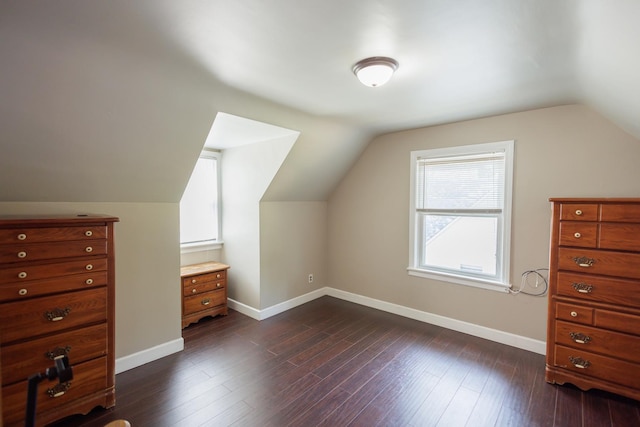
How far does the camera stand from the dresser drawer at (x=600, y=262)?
201 centimetres

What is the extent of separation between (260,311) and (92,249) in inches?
79.7

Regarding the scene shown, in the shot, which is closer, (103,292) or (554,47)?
(554,47)

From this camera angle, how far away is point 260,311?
3539 millimetres

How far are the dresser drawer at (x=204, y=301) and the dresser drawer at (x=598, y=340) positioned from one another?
3.39 metres

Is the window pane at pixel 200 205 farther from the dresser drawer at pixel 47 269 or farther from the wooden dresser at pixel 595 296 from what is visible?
the wooden dresser at pixel 595 296

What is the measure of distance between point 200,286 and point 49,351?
5.30 ft

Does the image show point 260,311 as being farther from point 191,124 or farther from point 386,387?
point 191,124

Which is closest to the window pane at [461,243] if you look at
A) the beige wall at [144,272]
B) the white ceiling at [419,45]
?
the white ceiling at [419,45]

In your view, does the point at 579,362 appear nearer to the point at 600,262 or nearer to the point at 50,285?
the point at 600,262

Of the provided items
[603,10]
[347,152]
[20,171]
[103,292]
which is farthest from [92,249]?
[603,10]

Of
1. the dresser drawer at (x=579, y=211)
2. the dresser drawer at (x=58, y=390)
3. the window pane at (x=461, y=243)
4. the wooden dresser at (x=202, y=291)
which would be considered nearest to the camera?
the dresser drawer at (x=58, y=390)

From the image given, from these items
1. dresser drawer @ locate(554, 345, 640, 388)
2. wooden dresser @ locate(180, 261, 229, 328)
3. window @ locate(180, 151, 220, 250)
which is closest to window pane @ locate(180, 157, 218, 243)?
window @ locate(180, 151, 220, 250)

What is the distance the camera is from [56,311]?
184 cm

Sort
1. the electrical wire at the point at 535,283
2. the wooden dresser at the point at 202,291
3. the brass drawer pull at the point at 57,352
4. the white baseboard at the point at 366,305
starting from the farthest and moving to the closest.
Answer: the wooden dresser at the point at 202,291 < the electrical wire at the point at 535,283 < the white baseboard at the point at 366,305 < the brass drawer pull at the point at 57,352
